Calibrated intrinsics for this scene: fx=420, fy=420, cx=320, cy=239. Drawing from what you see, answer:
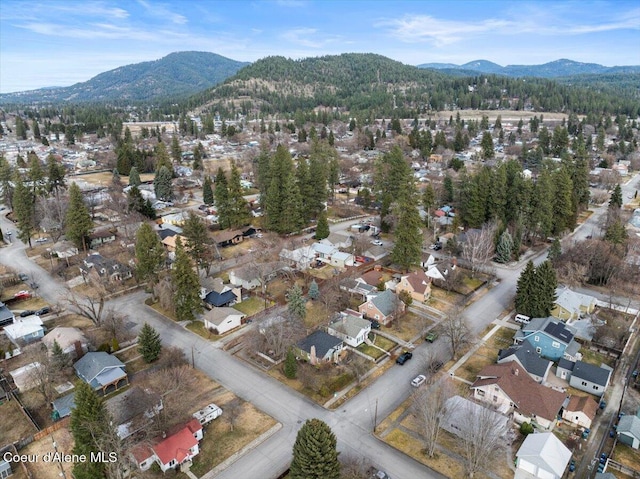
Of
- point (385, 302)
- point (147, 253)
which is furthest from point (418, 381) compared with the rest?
point (147, 253)

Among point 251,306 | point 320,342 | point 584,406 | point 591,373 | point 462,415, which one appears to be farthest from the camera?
point 251,306

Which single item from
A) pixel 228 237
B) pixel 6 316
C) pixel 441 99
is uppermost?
pixel 441 99

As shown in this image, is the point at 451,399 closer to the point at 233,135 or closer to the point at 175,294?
the point at 175,294

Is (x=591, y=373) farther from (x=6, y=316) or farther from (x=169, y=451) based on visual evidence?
(x=6, y=316)

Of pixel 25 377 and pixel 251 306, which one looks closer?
pixel 25 377

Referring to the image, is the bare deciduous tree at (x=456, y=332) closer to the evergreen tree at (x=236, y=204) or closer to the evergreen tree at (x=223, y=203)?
the evergreen tree at (x=236, y=204)

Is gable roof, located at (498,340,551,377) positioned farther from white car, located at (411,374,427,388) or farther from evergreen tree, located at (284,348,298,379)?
evergreen tree, located at (284,348,298,379)
